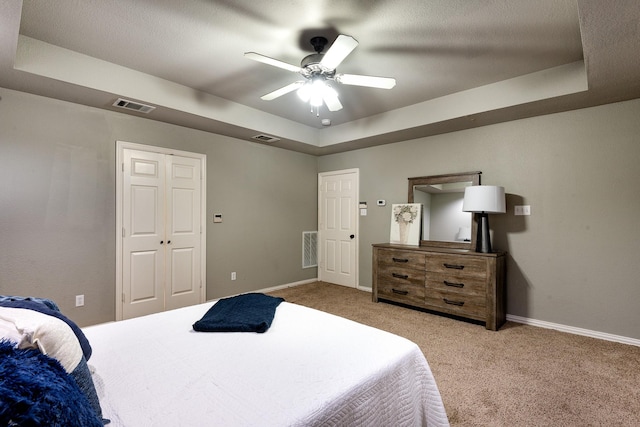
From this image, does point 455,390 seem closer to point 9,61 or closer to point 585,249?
point 585,249

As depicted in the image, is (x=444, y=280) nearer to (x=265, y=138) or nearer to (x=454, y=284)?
(x=454, y=284)

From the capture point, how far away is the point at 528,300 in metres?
3.42

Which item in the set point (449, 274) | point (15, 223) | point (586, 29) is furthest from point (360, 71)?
point (15, 223)

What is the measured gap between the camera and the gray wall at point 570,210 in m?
2.91

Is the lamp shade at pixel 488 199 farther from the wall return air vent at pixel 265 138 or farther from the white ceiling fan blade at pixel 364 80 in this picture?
the wall return air vent at pixel 265 138

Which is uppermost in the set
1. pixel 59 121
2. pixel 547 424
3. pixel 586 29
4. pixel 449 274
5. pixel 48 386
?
pixel 586 29

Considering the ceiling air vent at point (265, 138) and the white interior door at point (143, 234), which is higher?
the ceiling air vent at point (265, 138)

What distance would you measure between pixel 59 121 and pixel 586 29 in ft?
14.4

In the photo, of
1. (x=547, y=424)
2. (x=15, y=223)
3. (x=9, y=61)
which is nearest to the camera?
(x=547, y=424)

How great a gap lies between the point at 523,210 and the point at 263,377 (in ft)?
11.6

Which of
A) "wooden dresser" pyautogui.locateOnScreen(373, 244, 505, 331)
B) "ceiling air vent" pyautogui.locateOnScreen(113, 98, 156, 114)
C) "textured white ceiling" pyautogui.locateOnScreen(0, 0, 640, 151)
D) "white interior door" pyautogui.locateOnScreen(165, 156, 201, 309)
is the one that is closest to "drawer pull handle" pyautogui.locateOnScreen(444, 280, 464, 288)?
"wooden dresser" pyautogui.locateOnScreen(373, 244, 505, 331)

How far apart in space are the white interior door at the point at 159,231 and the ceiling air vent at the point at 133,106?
414mm

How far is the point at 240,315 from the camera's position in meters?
1.72

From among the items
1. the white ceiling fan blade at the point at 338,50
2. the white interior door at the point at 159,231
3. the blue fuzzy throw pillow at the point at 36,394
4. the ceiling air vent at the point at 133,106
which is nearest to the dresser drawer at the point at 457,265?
the white ceiling fan blade at the point at 338,50
